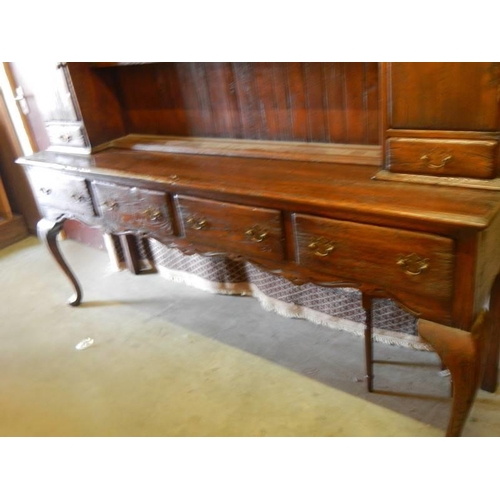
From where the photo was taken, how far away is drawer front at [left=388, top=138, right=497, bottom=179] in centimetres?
121

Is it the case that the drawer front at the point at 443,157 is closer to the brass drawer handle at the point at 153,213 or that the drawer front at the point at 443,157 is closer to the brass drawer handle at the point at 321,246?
the brass drawer handle at the point at 321,246

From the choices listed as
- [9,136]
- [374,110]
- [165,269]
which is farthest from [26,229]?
[374,110]

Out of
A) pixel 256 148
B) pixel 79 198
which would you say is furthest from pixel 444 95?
pixel 79 198

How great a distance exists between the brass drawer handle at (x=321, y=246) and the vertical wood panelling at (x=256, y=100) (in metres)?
0.47

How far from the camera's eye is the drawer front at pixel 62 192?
2.08 m

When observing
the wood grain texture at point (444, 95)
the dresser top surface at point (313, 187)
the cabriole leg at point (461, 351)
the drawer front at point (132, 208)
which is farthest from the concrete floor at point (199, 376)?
the wood grain texture at point (444, 95)

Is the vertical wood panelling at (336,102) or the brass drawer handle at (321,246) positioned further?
the vertical wood panelling at (336,102)

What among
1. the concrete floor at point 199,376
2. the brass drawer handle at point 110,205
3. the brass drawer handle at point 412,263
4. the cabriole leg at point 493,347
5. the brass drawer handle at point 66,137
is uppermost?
the brass drawer handle at point 66,137

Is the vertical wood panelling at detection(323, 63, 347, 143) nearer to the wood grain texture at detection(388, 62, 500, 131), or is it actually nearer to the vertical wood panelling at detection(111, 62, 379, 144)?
the vertical wood panelling at detection(111, 62, 379, 144)

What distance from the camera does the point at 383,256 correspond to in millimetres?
1269

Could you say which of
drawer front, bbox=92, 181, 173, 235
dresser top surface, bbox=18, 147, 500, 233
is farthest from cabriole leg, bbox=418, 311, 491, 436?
drawer front, bbox=92, 181, 173, 235

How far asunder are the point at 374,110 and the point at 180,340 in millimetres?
1276

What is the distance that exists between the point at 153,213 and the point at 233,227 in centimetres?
38
